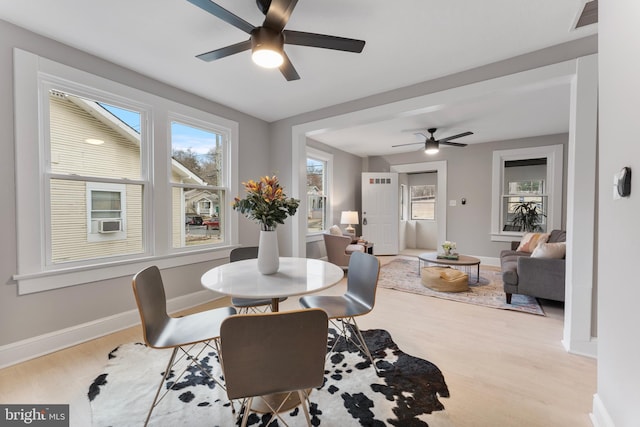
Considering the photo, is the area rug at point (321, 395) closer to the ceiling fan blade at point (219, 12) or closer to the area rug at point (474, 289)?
the area rug at point (474, 289)

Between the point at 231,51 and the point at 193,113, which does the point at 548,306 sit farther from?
the point at 193,113

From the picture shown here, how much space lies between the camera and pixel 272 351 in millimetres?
1007

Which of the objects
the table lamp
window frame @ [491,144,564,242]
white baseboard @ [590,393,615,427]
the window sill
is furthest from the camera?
the table lamp

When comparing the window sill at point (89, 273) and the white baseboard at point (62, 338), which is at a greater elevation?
the window sill at point (89, 273)

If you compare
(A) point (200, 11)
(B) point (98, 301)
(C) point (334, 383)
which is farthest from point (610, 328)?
(B) point (98, 301)

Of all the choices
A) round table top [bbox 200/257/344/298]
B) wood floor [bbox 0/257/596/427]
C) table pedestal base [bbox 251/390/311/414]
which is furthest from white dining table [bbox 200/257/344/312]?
wood floor [bbox 0/257/596/427]

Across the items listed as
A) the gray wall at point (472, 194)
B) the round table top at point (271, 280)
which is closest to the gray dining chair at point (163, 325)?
the round table top at point (271, 280)

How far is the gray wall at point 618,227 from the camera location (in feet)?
3.45

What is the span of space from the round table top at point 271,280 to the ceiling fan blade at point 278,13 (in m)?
1.58

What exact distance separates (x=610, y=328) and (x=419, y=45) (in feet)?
7.39

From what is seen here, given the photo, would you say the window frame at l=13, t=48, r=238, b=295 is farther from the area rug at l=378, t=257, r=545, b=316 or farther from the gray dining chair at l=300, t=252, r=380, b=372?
the area rug at l=378, t=257, r=545, b=316

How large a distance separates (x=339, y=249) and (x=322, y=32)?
3.27 m

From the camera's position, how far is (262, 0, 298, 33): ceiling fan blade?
57.3 inches

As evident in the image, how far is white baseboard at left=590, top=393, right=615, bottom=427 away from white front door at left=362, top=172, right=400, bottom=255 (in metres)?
4.89
